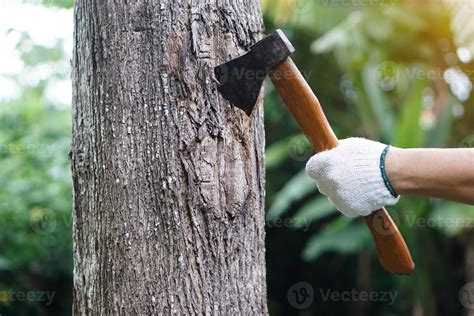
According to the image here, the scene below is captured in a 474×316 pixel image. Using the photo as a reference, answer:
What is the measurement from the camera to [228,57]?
1819mm

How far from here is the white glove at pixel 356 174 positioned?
1.89m

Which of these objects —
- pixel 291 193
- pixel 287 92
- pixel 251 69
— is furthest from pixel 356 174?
pixel 291 193

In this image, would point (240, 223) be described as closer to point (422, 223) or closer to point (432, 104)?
point (422, 223)

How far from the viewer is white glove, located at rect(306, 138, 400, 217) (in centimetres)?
189

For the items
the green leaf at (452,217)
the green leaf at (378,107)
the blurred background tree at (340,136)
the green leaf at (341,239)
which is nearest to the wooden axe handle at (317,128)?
the blurred background tree at (340,136)

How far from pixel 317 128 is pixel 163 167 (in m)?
0.55

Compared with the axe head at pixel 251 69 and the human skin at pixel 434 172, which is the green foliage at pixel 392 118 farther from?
the axe head at pixel 251 69

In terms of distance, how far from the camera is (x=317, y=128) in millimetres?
1955

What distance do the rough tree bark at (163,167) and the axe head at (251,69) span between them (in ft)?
0.11

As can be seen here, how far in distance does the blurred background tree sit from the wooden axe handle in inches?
97.5

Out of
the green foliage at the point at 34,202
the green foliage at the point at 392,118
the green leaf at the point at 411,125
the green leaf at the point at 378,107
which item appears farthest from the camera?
the green leaf at the point at 378,107

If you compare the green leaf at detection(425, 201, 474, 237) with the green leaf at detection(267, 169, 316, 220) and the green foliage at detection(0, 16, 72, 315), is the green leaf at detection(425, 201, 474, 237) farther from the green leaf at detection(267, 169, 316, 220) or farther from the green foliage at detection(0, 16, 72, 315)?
the green foliage at detection(0, 16, 72, 315)

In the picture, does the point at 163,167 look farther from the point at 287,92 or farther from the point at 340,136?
the point at 340,136

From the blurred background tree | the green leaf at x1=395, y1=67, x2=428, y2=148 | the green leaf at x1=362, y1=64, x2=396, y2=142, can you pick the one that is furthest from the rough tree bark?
the green leaf at x1=362, y1=64, x2=396, y2=142
